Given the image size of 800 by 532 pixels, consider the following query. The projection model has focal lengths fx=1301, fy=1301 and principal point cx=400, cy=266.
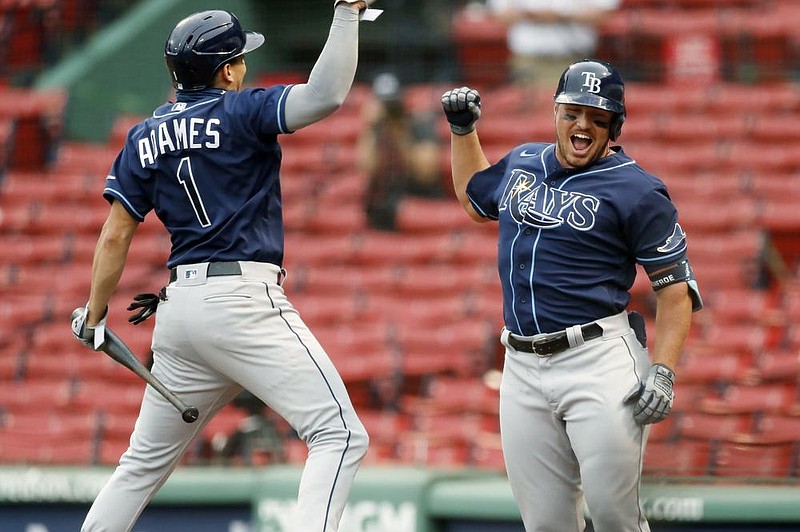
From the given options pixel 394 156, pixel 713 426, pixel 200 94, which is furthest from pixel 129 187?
pixel 394 156

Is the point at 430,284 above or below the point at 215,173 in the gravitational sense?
below

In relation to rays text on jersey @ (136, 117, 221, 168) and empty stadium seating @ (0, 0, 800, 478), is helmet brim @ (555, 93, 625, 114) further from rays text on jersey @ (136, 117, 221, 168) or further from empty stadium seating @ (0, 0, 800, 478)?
empty stadium seating @ (0, 0, 800, 478)

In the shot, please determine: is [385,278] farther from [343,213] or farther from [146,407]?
[146,407]

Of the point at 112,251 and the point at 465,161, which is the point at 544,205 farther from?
the point at 112,251

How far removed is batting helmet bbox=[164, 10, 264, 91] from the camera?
10.7 ft

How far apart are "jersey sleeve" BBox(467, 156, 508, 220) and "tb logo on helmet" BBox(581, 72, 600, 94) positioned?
1.19 feet

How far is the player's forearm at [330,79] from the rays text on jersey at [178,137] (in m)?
0.21

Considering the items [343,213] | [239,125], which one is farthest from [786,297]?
[239,125]

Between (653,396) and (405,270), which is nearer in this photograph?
(653,396)

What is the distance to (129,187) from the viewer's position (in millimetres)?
3340

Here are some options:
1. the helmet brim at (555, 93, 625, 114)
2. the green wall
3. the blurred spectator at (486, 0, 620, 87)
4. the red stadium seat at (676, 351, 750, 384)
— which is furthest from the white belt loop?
the green wall

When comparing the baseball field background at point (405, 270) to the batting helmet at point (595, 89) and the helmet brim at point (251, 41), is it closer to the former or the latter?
the batting helmet at point (595, 89)

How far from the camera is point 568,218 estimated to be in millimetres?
3197

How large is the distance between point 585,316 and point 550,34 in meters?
6.15
